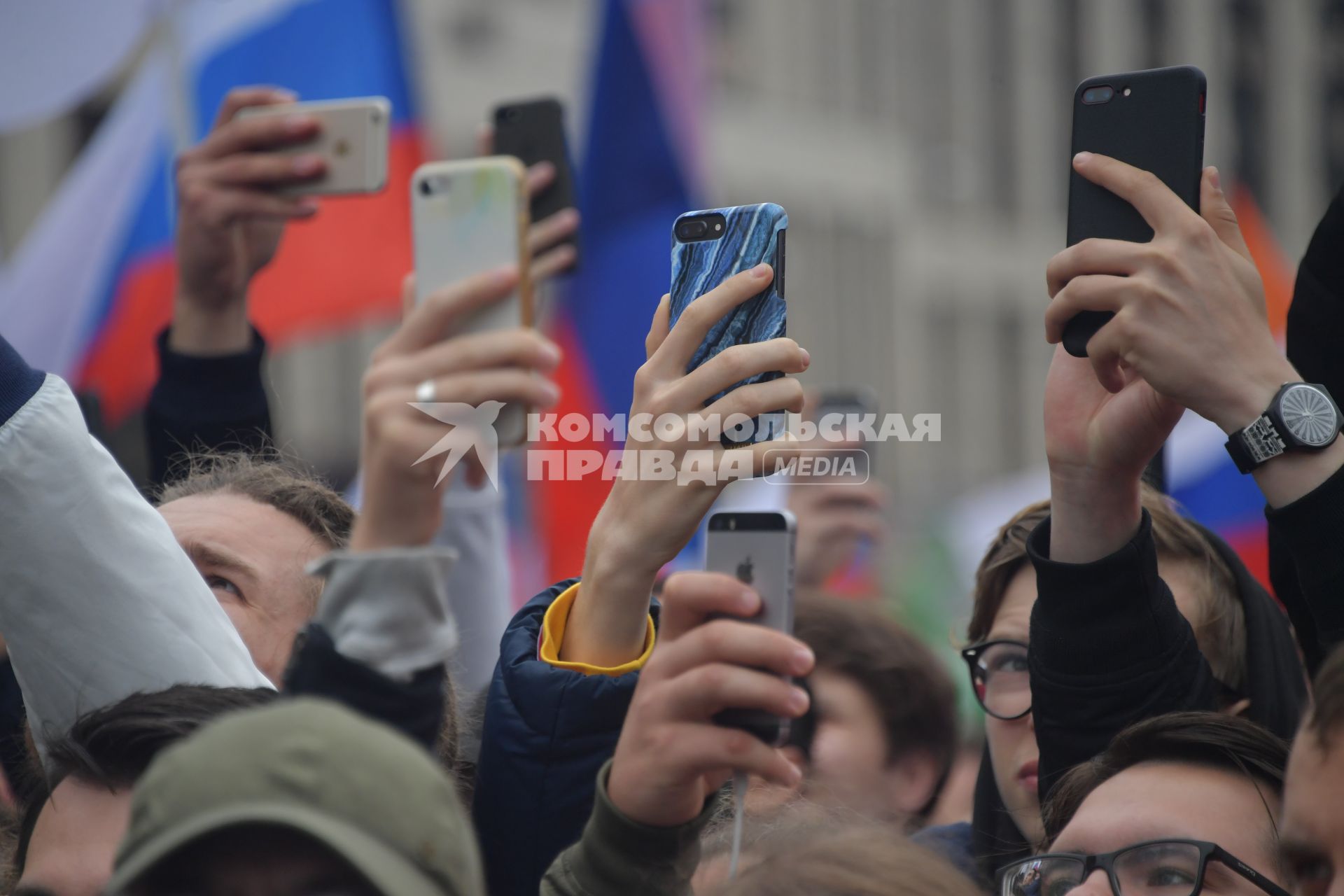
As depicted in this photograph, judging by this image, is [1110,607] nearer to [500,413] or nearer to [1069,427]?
[1069,427]

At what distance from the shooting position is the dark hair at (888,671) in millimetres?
3613

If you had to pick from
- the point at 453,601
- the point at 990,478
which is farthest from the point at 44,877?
the point at 990,478

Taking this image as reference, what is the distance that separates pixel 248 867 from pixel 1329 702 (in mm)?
1057

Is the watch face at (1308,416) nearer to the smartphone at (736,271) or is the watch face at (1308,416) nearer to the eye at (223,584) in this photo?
the smartphone at (736,271)

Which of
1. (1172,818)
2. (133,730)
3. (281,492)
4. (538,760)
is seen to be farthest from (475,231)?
(281,492)

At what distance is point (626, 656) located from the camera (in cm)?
204

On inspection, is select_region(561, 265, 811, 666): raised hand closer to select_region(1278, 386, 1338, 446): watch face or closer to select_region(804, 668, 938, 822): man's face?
select_region(1278, 386, 1338, 446): watch face

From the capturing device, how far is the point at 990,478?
1606 inches

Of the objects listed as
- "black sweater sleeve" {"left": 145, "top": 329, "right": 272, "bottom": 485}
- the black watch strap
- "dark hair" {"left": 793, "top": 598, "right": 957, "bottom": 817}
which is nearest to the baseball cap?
the black watch strap

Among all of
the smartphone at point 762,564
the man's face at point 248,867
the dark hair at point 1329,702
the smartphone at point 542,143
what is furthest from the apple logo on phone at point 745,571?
the smartphone at point 542,143

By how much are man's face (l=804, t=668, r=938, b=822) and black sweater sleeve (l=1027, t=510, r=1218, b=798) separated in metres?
0.98

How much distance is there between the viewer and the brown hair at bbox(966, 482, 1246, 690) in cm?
265

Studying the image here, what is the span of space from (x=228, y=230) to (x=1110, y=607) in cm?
178

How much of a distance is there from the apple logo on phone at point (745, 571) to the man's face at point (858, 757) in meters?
1.68
